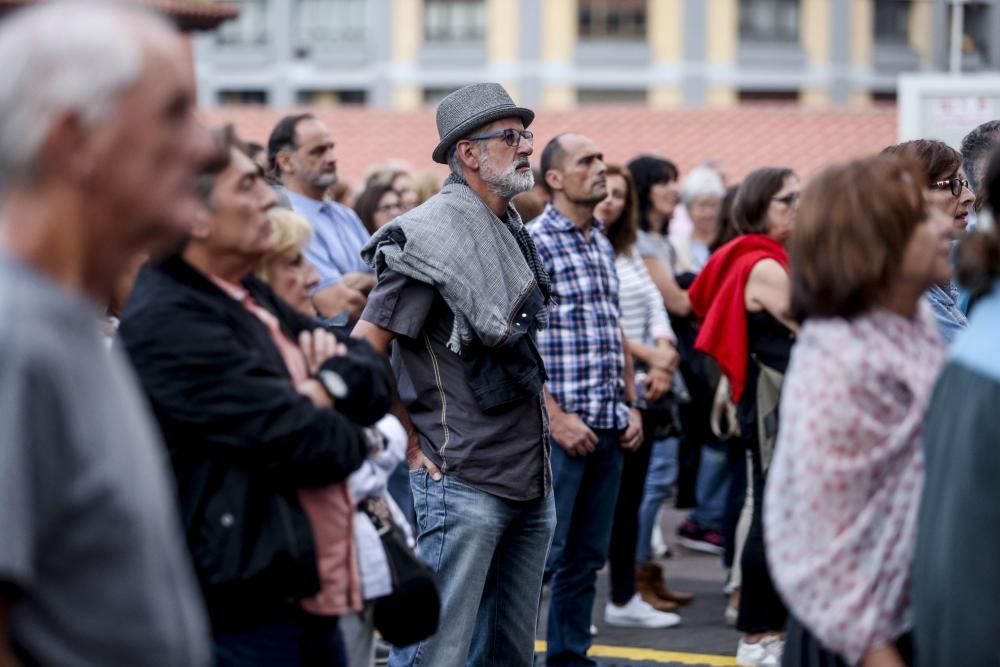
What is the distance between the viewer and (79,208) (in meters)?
1.77

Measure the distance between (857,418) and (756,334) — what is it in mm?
3240

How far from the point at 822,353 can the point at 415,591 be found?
3.48 ft

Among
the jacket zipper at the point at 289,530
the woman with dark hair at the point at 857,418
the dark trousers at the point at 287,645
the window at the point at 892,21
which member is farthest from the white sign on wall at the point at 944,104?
the window at the point at 892,21

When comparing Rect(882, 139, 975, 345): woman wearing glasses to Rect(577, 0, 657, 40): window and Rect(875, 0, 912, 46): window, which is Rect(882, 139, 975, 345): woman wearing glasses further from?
Rect(875, 0, 912, 46): window

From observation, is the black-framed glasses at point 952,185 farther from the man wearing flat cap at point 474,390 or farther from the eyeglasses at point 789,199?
the man wearing flat cap at point 474,390

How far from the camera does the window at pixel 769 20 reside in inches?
2094

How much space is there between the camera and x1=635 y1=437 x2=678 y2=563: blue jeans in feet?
25.0

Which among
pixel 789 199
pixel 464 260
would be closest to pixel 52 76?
pixel 464 260

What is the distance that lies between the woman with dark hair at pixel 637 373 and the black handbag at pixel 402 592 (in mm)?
3619

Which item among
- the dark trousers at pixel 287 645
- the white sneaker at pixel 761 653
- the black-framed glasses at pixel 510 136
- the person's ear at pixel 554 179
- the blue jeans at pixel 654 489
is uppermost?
the black-framed glasses at pixel 510 136

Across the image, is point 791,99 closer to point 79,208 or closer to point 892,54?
point 892,54

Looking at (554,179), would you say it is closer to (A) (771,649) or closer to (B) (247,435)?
(A) (771,649)

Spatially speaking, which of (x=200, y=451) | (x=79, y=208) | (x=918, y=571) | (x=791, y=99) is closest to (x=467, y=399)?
(x=200, y=451)

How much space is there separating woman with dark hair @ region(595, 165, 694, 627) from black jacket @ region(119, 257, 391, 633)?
3.98 m
